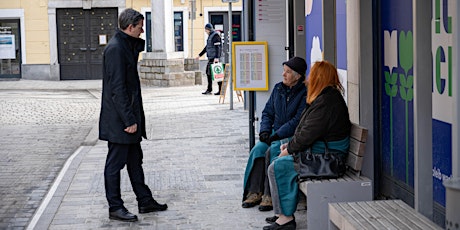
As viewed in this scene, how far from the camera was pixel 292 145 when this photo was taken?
6816mm

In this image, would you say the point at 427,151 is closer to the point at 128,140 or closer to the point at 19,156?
the point at 128,140

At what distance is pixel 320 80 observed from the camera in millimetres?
6785

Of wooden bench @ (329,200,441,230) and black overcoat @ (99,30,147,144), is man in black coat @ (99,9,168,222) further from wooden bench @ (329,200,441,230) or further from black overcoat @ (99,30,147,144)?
wooden bench @ (329,200,441,230)

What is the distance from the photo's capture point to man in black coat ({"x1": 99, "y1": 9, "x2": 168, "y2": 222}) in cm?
729

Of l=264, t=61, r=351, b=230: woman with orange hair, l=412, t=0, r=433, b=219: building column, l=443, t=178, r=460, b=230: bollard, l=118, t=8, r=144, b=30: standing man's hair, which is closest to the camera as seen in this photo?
l=443, t=178, r=460, b=230: bollard

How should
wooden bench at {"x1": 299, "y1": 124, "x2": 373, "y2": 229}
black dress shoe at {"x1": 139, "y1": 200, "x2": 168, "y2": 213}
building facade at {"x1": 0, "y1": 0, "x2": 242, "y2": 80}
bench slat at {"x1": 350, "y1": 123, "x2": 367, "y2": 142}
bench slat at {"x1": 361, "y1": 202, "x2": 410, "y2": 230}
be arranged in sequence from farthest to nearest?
building facade at {"x1": 0, "y1": 0, "x2": 242, "y2": 80} < black dress shoe at {"x1": 139, "y1": 200, "x2": 168, "y2": 213} < bench slat at {"x1": 350, "y1": 123, "x2": 367, "y2": 142} < wooden bench at {"x1": 299, "y1": 124, "x2": 373, "y2": 229} < bench slat at {"x1": 361, "y1": 202, "x2": 410, "y2": 230}

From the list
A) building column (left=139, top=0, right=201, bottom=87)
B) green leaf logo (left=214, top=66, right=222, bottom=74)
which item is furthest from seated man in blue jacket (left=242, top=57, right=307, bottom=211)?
building column (left=139, top=0, right=201, bottom=87)

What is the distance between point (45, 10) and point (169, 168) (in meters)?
25.0

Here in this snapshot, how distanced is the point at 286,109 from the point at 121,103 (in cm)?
146

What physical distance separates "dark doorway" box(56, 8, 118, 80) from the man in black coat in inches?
1061

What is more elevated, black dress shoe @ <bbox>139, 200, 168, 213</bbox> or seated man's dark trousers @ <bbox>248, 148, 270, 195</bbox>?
seated man's dark trousers @ <bbox>248, 148, 270, 195</bbox>

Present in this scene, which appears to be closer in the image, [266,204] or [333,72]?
[333,72]

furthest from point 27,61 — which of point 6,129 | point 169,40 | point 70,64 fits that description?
point 6,129

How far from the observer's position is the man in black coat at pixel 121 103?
7.29 metres
